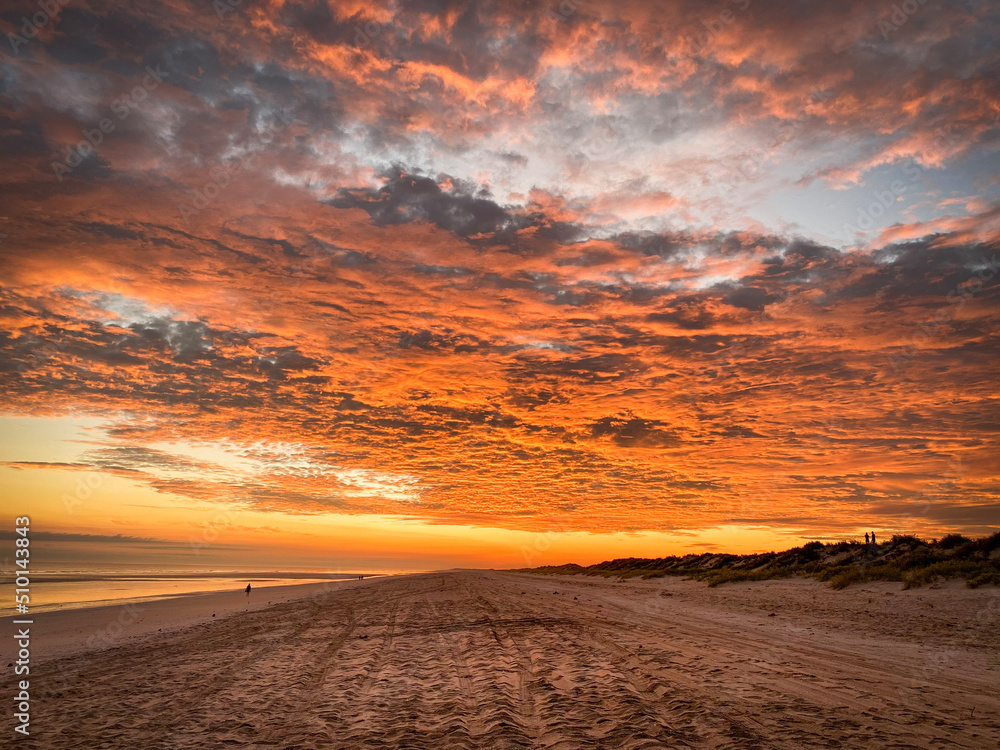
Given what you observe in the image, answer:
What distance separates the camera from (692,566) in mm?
51062

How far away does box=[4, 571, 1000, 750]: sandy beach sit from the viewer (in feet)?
23.0

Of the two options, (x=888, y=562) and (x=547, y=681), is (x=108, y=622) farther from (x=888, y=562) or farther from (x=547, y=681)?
(x=888, y=562)

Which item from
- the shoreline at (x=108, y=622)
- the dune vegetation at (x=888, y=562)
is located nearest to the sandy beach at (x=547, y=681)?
the shoreline at (x=108, y=622)

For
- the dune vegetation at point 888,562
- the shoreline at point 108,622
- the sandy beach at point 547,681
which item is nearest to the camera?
the sandy beach at point 547,681

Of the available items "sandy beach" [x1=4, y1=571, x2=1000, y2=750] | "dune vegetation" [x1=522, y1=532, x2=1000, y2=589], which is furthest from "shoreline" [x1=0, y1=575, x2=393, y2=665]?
"dune vegetation" [x1=522, y1=532, x2=1000, y2=589]

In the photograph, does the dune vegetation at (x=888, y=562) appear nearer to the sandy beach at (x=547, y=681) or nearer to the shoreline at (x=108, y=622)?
the sandy beach at (x=547, y=681)

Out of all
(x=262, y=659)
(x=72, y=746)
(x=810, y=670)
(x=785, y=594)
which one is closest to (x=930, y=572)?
(x=785, y=594)

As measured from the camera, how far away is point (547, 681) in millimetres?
9695

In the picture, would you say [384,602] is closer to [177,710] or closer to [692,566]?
[177,710]

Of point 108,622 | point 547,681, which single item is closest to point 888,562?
point 547,681

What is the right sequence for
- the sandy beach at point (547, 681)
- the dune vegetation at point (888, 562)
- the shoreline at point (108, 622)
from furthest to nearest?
1. the dune vegetation at point (888, 562)
2. the shoreline at point (108, 622)
3. the sandy beach at point (547, 681)

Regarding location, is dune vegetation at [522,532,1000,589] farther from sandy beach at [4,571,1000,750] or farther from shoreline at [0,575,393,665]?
shoreline at [0,575,393,665]

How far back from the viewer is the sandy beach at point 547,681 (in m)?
7.01

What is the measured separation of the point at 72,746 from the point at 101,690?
373 centimetres
